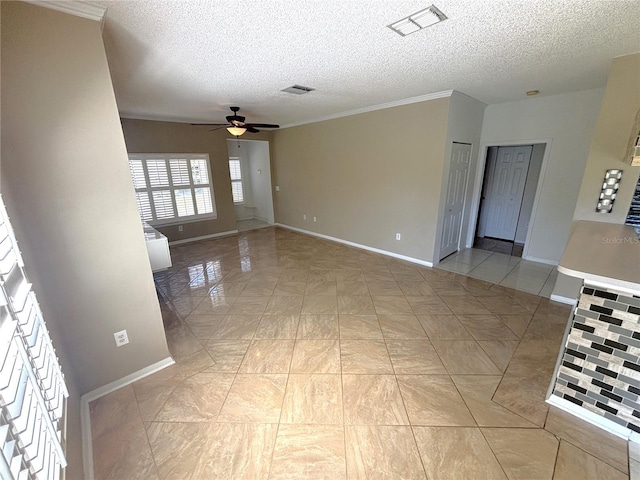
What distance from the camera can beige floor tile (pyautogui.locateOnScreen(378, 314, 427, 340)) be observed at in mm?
2546

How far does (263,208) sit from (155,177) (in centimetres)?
295

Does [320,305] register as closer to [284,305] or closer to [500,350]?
[284,305]

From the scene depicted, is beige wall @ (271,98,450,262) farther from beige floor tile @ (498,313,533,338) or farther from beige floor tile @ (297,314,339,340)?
beige floor tile @ (297,314,339,340)

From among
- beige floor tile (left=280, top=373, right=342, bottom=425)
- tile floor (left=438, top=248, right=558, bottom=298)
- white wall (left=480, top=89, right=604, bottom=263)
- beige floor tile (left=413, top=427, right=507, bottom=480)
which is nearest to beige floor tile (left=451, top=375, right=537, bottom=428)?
beige floor tile (left=413, top=427, right=507, bottom=480)

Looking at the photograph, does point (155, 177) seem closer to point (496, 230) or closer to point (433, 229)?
point (433, 229)

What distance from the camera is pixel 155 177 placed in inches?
206

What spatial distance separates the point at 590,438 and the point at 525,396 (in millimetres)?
345

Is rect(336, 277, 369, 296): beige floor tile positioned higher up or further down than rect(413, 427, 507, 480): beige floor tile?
higher up

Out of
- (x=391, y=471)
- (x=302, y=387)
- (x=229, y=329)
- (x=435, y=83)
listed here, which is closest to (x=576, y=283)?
(x=435, y=83)

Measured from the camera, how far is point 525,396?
188 cm

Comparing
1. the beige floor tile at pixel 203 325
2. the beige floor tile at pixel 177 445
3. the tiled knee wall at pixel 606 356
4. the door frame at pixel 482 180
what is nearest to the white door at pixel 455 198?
the door frame at pixel 482 180

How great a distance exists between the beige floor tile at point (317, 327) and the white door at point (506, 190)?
15.4 ft

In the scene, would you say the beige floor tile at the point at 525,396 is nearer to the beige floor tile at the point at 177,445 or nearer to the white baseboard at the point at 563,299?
the white baseboard at the point at 563,299

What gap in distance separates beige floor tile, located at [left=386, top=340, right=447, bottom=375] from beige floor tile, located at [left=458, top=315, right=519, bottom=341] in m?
0.55
